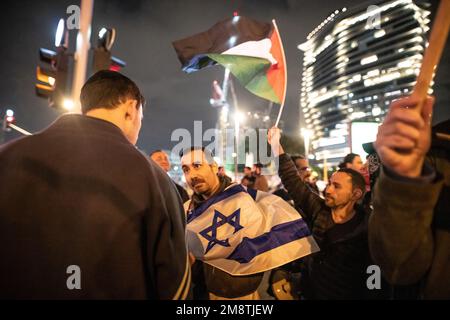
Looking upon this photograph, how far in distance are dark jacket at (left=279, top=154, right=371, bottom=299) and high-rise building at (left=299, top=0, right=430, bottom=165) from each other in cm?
8497

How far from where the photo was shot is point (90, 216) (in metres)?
1.42

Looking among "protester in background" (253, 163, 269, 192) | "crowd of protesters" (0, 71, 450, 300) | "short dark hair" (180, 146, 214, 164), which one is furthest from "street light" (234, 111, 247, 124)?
"crowd of protesters" (0, 71, 450, 300)

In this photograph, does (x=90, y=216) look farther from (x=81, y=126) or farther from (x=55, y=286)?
(x=81, y=126)

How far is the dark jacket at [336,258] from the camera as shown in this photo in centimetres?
294

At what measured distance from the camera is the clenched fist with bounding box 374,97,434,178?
3.32 feet

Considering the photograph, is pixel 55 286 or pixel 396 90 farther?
pixel 396 90

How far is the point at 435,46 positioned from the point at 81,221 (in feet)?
5.34

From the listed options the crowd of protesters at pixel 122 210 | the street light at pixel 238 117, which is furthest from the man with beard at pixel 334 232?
the street light at pixel 238 117

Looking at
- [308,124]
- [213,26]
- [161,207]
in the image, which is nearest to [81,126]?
[161,207]

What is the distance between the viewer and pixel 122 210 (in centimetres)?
145

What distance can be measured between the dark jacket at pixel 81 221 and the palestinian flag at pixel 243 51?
4.08 metres

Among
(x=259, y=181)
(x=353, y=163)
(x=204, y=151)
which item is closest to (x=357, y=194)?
(x=204, y=151)

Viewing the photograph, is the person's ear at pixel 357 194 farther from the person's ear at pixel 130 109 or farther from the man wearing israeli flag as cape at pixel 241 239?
the person's ear at pixel 130 109
